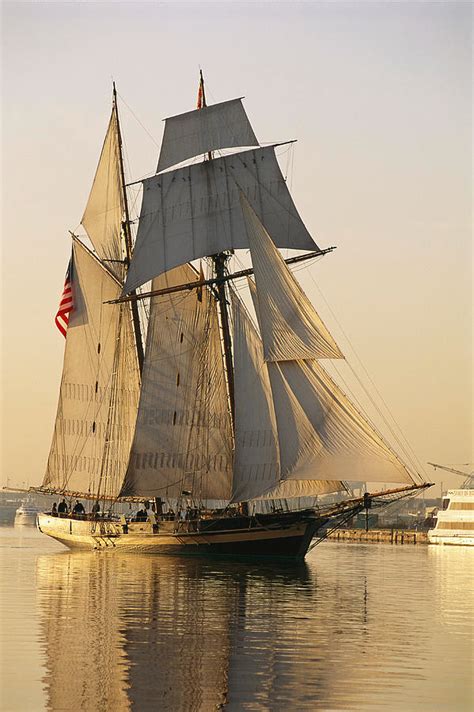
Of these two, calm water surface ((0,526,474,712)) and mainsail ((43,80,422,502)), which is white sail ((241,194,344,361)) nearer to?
mainsail ((43,80,422,502))

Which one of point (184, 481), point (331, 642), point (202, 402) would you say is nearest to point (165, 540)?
point (184, 481)

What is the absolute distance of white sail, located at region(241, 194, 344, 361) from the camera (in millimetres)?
69750

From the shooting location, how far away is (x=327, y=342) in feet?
228

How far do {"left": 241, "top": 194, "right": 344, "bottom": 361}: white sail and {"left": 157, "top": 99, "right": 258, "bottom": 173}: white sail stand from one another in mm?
14769

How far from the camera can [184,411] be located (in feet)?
267

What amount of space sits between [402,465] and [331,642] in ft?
106

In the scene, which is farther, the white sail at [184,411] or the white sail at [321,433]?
the white sail at [184,411]

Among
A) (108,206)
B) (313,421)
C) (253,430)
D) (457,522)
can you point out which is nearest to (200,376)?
(253,430)

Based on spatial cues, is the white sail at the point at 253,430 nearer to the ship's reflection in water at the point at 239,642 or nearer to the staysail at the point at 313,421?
the staysail at the point at 313,421

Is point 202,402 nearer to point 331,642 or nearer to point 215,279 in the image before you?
point 215,279

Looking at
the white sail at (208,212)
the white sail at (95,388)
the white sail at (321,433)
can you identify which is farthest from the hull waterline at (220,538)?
the white sail at (208,212)

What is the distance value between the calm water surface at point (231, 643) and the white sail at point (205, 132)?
32.8 metres

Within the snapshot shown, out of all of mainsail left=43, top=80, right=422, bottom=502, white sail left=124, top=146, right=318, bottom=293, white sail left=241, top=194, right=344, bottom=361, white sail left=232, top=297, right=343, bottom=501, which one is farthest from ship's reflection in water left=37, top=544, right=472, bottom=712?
white sail left=124, top=146, right=318, bottom=293

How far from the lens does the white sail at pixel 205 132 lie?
277ft
